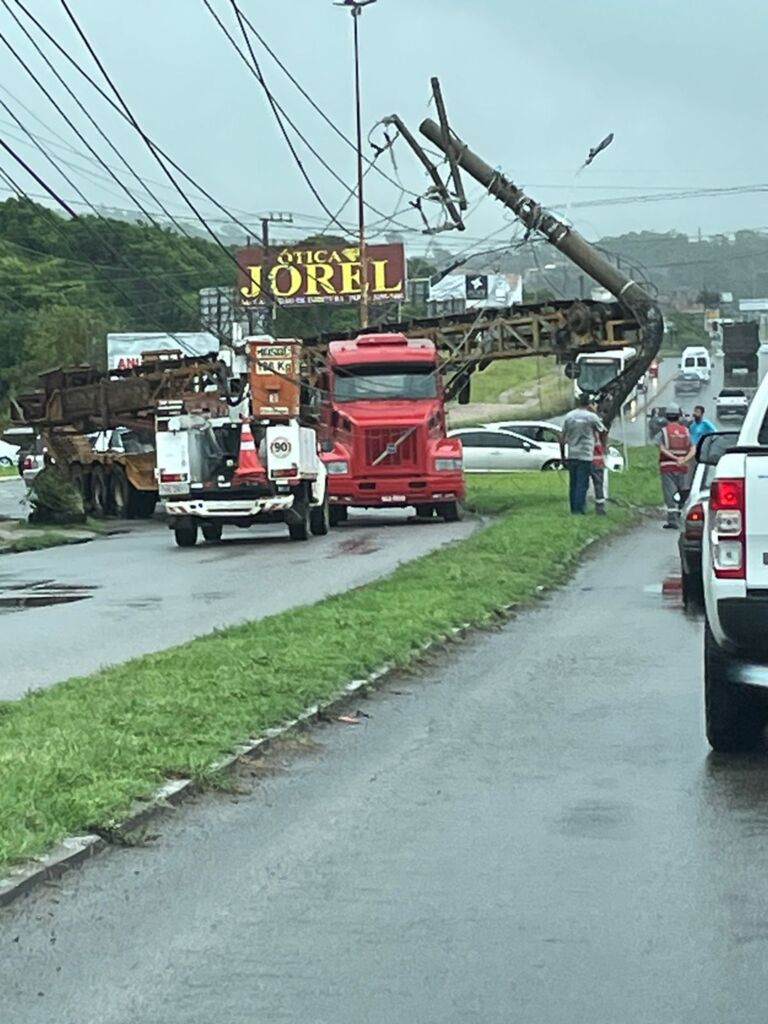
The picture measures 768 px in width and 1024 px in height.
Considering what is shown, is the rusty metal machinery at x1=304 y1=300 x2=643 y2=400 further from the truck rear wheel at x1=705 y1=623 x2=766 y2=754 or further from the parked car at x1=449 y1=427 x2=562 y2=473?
the truck rear wheel at x1=705 y1=623 x2=766 y2=754

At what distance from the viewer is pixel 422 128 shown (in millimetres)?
42281

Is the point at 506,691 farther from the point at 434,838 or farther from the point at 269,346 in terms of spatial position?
the point at 269,346

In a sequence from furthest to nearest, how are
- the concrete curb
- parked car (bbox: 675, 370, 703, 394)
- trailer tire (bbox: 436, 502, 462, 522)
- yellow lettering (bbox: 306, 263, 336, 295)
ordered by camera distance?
1. parked car (bbox: 675, 370, 703, 394)
2. yellow lettering (bbox: 306, 263, 336, 295)
3. trailer tire (bbox: 436, 502, 462, 522)
4. the concrete curb

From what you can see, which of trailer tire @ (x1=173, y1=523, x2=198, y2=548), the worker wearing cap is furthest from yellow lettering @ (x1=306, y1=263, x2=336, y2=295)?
trailer tire @ (x1=173, y1=523, x2=198, y2=548)

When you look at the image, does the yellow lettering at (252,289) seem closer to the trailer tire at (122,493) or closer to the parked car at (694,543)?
the trailer tire at (122,493)

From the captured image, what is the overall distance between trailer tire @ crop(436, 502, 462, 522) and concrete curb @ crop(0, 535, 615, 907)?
20.7 metres

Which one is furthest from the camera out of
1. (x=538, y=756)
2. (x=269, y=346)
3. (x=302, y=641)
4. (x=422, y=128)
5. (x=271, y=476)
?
(x=422, y=128)

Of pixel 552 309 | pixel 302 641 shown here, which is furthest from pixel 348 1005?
pixel 552 309

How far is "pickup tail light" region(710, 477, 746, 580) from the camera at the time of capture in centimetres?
900

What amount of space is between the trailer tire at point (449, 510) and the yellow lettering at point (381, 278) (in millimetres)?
50006

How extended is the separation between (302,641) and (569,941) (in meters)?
7.82

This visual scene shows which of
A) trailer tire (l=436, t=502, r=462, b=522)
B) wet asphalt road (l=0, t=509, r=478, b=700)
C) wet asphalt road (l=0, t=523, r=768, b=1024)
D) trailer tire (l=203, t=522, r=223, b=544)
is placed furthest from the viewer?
trailer tire (l=436, t=502, r=462, b=522)

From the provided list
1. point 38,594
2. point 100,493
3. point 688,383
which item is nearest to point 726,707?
point 38,594

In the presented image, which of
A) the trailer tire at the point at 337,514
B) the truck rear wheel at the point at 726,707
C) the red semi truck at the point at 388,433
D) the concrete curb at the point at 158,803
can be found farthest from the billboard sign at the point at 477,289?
the truck rear wheel at the point at 726,707
